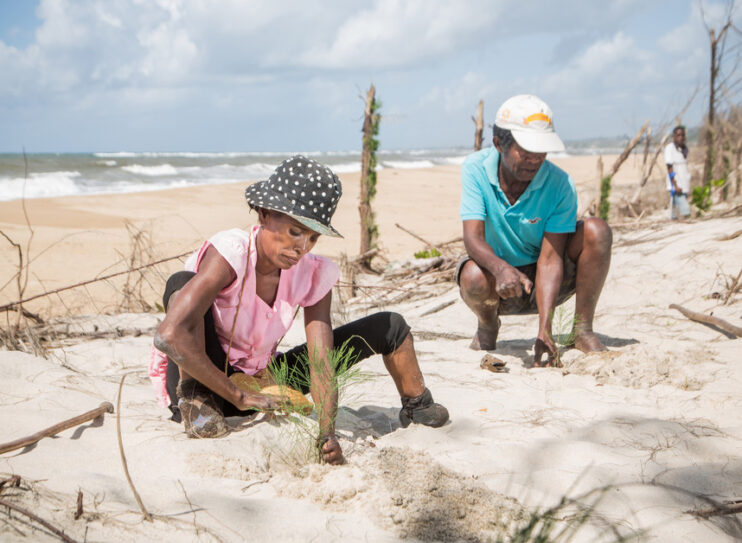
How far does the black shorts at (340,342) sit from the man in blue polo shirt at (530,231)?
0.97m

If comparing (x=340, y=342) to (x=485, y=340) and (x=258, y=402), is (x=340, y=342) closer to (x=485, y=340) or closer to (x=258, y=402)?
(x=258, y=402)

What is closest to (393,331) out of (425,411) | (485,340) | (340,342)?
(340,342)

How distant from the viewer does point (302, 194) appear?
79.4 inches

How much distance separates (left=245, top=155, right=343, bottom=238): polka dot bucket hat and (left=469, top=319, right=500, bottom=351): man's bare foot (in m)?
1.72

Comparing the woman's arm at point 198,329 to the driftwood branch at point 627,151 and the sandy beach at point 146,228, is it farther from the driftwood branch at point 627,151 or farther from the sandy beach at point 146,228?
the driftwood branch at point 627,151

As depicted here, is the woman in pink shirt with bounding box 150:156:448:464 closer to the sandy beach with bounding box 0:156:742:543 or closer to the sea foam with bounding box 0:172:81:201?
the sandy beach with bounding box 0:156:742:543

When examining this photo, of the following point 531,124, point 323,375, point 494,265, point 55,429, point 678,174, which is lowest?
point 55,429

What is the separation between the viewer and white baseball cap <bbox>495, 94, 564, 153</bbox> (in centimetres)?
297

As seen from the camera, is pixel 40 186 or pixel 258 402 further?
pixel 40 186

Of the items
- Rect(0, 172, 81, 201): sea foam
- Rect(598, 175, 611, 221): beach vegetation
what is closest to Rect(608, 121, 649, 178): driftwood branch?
Rect(598, 175, 611, 221): beach vegetation

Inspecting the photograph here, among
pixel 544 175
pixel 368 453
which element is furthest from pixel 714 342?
pixel 368 453

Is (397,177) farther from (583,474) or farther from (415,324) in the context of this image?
(583,474)

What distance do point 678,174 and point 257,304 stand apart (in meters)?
7.59

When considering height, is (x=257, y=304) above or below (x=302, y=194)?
below
